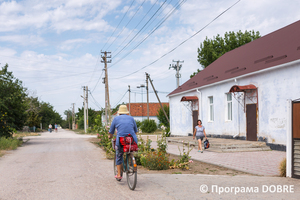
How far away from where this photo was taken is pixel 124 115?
726 centimetres

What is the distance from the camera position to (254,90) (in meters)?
17.0

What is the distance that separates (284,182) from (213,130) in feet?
48.2

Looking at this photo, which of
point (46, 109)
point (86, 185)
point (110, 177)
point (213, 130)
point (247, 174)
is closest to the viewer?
point (86, 185)

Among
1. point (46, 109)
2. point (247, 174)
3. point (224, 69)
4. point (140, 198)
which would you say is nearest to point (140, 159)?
point (247, 174)

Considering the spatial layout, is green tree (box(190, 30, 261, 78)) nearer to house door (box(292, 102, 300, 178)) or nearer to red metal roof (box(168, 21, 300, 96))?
red metal roof (box(168, 21, 300, 96))

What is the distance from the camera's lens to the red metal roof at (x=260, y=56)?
15.5 metres

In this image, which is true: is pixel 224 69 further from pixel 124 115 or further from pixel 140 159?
pixel 124 115

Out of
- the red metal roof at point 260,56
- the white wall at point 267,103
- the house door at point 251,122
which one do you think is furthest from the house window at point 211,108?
the house door at point 251,122

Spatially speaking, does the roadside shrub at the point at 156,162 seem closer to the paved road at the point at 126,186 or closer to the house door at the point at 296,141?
the paved road at the point at 126,186

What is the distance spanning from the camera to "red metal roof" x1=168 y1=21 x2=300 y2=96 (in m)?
15.5

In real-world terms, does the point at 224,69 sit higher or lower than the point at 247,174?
higher

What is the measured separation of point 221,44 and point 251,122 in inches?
955

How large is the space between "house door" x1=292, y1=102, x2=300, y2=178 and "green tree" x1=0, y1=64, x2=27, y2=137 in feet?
61.0

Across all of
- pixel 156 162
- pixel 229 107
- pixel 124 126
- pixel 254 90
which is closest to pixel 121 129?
pixel 124 126
